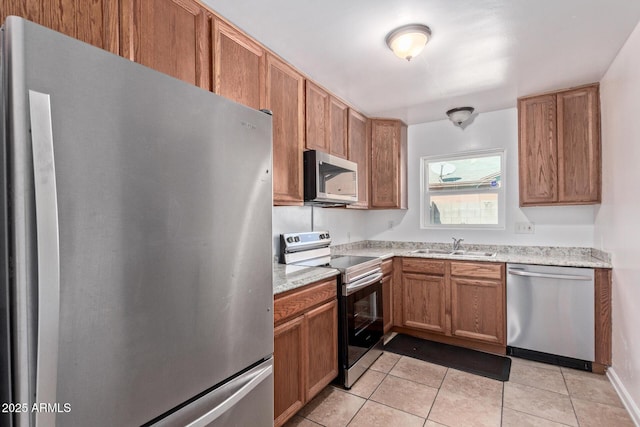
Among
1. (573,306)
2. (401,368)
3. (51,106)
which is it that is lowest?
(401,368)

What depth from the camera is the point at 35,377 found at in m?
0.66

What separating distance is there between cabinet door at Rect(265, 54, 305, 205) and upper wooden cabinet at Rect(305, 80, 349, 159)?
11cm

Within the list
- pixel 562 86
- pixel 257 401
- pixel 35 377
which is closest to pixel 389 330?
pixel 257 401

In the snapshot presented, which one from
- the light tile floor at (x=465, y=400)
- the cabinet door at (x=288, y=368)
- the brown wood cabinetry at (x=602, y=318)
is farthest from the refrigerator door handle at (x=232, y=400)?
the brown wood cabinetry at (x=602, y=318)

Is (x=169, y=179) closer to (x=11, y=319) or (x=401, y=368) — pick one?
(x=11, y=319)

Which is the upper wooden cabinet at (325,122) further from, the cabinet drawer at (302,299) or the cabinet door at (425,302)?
the cabinet door at (425,302)

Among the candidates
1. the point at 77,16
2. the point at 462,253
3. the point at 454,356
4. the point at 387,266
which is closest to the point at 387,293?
the point at 387,266

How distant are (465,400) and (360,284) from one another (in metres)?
1.03

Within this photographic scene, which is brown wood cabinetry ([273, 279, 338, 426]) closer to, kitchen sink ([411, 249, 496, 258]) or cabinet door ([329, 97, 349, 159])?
cabinet door ([329, 97, 349, 159])

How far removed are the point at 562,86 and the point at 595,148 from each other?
0.60 metres

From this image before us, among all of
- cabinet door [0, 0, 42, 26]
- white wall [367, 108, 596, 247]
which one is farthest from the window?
cabinet door [0, 0, 42, 26]

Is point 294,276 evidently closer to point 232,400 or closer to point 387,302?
point 232,400

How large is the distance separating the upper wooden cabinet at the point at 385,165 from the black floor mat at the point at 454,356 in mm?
1445

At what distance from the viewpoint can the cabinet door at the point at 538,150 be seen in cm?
281
